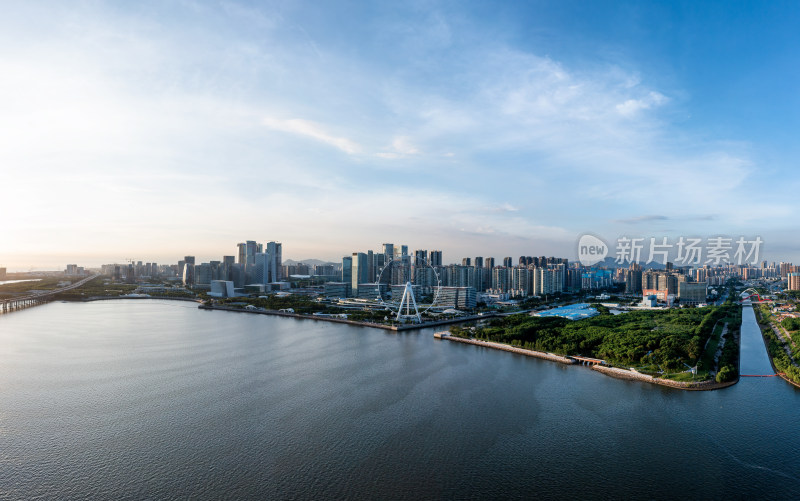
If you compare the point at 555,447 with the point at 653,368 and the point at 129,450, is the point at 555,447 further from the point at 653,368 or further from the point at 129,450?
the point at 129,450

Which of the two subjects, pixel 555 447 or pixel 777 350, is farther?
pixel 777 350

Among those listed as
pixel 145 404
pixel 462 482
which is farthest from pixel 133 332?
pixel 462 482

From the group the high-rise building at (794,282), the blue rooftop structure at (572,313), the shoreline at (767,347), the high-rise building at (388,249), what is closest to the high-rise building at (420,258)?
the high-rise building at (388,249)

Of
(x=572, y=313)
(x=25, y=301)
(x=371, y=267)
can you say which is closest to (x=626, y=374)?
(x=572, y=313)

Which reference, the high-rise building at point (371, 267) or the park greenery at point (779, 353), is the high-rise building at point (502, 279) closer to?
the high-rise building at point (371, 267)

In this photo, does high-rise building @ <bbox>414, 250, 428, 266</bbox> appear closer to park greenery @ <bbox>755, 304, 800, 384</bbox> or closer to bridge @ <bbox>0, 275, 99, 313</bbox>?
park greenery @ <bbox>755, 304, 800, 384</bbox>
